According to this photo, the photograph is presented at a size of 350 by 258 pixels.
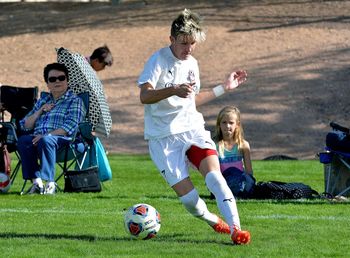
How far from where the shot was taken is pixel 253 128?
28.1m

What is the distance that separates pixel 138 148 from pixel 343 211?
1456cm

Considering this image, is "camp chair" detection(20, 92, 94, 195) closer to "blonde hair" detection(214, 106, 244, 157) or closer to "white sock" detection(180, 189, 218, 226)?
"blonde hair" detection(214, 106, 244, 157)

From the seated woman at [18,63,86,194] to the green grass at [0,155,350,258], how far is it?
0.29m

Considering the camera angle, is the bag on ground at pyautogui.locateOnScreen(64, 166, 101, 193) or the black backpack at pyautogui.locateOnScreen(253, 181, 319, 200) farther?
the bag on ground at pyautogui.locateOnScreen(64, 166, 101, 193)

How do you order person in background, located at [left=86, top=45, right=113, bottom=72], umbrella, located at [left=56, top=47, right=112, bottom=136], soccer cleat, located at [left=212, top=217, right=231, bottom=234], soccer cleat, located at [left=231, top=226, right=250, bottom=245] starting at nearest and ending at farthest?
soccer cleat, located at [left=231, top=226, right=250, bottom=245] → soccer cleat, located at [left=212, top=217, right=231, bottom=234] → umbrella, located at [left=56, top=47, right=112, bottom=136] → person in background, located at [left=86, top=45, right=113, bottom=72]

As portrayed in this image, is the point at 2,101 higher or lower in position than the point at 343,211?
higher

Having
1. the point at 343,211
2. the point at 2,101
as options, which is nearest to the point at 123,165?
the point at 2,101

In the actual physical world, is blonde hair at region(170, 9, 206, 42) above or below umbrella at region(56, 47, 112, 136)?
above

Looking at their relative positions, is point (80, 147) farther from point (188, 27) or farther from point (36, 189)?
point (188, 27)

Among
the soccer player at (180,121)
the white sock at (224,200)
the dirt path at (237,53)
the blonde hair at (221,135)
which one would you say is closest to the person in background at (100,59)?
the blonde hair at (221,135)

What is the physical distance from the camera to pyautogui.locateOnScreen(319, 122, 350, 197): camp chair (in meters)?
13.8

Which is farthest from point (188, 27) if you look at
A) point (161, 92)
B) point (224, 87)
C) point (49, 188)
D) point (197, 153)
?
point (49, 188)

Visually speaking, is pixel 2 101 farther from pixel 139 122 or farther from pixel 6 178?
pixel 139 122

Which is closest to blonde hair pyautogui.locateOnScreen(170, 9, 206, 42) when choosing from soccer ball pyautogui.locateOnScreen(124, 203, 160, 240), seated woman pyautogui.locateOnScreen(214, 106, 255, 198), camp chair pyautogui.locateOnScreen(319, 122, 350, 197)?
soccer ball pyautogui.locateOnScreen(124, 203, 160, 240)
